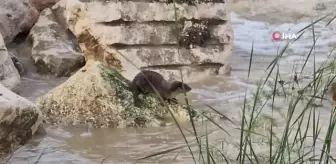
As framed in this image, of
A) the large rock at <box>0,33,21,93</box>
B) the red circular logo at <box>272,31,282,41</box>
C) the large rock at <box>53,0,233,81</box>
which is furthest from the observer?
the red circular logo at <box>272,31,282,41</box>

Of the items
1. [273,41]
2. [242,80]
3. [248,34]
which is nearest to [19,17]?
[242,80]

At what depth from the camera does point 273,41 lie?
8398 mm

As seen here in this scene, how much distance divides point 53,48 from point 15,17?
0.80m

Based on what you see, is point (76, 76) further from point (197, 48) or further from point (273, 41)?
point (273, 41)

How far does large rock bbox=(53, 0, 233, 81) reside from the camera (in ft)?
18.1

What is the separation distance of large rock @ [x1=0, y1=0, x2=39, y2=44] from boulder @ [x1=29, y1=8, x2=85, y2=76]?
0.13 m

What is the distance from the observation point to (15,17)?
6.88 metres

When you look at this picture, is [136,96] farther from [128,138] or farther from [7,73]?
[7,73]

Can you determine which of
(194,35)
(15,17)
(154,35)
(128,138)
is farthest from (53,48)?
(128,138)

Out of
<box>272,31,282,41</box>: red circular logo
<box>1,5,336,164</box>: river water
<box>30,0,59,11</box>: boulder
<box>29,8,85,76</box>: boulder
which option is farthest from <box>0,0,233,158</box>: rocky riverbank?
<box>272,31,282,41</box>: red circular logo

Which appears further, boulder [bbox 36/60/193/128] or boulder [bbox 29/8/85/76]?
boulder [bbox 29/8/85/76]

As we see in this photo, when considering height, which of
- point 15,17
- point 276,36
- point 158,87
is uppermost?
point 15,17

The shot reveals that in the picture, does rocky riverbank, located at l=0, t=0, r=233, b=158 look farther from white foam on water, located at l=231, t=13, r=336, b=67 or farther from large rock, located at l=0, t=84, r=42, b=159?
white foam on water, located at l=231, t=13, r=336, b=67

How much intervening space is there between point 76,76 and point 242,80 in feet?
5.67
